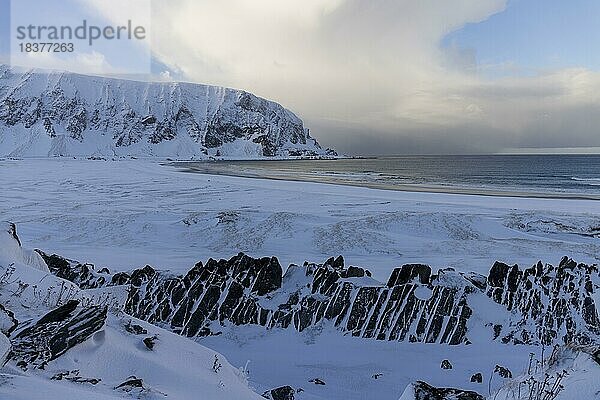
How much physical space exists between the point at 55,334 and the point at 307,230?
46.7 feet

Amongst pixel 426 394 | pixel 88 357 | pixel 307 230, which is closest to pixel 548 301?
pixel 426 394

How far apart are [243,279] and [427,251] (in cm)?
786

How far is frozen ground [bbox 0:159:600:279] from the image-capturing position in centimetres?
1557

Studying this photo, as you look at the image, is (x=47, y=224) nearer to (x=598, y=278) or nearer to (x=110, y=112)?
(x=598, y=278)

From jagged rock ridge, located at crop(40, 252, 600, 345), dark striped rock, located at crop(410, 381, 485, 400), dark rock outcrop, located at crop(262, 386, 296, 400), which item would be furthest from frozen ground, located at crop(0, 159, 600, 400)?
dark striped rock, located at crop(410, 381, 485, 400)

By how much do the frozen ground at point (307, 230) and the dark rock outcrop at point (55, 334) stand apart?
334 inches

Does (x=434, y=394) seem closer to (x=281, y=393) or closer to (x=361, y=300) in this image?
(x=281, y=393)

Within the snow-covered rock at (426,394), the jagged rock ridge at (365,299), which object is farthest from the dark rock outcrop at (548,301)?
the snow-covered rock at (426,394)

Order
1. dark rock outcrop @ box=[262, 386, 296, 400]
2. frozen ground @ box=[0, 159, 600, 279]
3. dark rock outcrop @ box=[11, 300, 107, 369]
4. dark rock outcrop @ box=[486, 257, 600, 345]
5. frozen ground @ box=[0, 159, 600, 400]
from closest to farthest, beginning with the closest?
dark rock outcrop @ box=[11, 300, 107, 369], frozen ground @ box=[0, 159, 600, 400], dark rock outcrop @ box=[262, 386, 296, 400], dark rock outcrop @ box=[486, 257, 600, 345], frozen ground @ box=[0, 159, 600, 279]

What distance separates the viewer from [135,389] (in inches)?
171

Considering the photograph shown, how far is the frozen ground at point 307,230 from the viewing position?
15.6 metres

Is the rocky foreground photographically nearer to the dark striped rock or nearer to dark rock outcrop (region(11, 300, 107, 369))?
dark rock outcrop (region(11, 300, 107, 369))

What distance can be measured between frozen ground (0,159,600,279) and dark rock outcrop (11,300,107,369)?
334 inches

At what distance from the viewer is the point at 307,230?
18.8 meters
